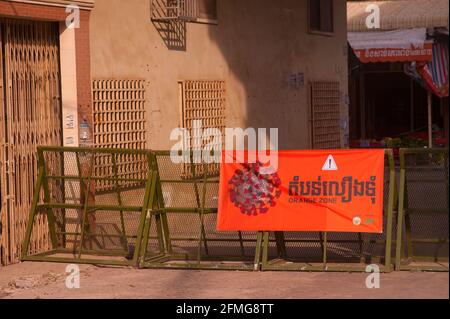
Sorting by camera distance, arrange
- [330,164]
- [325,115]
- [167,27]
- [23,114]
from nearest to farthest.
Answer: [330,164], [23,114], [167,27], [325,115]

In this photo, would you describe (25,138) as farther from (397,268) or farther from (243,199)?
(397,268)

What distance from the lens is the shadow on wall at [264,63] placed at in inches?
731

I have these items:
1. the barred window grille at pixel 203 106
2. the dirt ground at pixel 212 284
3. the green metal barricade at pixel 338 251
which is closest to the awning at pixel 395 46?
the barred window grille at pixel 203 106

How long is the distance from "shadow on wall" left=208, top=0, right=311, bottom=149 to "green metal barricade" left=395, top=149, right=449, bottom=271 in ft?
20.8

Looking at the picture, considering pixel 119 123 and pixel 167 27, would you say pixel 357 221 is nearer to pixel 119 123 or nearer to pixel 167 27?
pixel 119 123

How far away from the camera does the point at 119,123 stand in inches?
603

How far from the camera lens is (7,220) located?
44.1 ft

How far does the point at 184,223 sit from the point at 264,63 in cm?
686

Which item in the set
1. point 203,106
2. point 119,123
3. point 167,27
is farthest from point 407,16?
point 119,123

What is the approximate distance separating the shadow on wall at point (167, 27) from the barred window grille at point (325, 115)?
563cm

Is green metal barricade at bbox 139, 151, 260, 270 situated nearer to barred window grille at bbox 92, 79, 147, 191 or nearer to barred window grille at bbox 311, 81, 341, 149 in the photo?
barred window grille at bbox 92, 79, 147, 191

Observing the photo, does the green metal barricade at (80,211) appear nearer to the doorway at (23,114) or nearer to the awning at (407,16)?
the doorway at (23,114)

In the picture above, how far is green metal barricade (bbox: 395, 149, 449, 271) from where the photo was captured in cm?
1192

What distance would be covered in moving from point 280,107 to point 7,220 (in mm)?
8144
